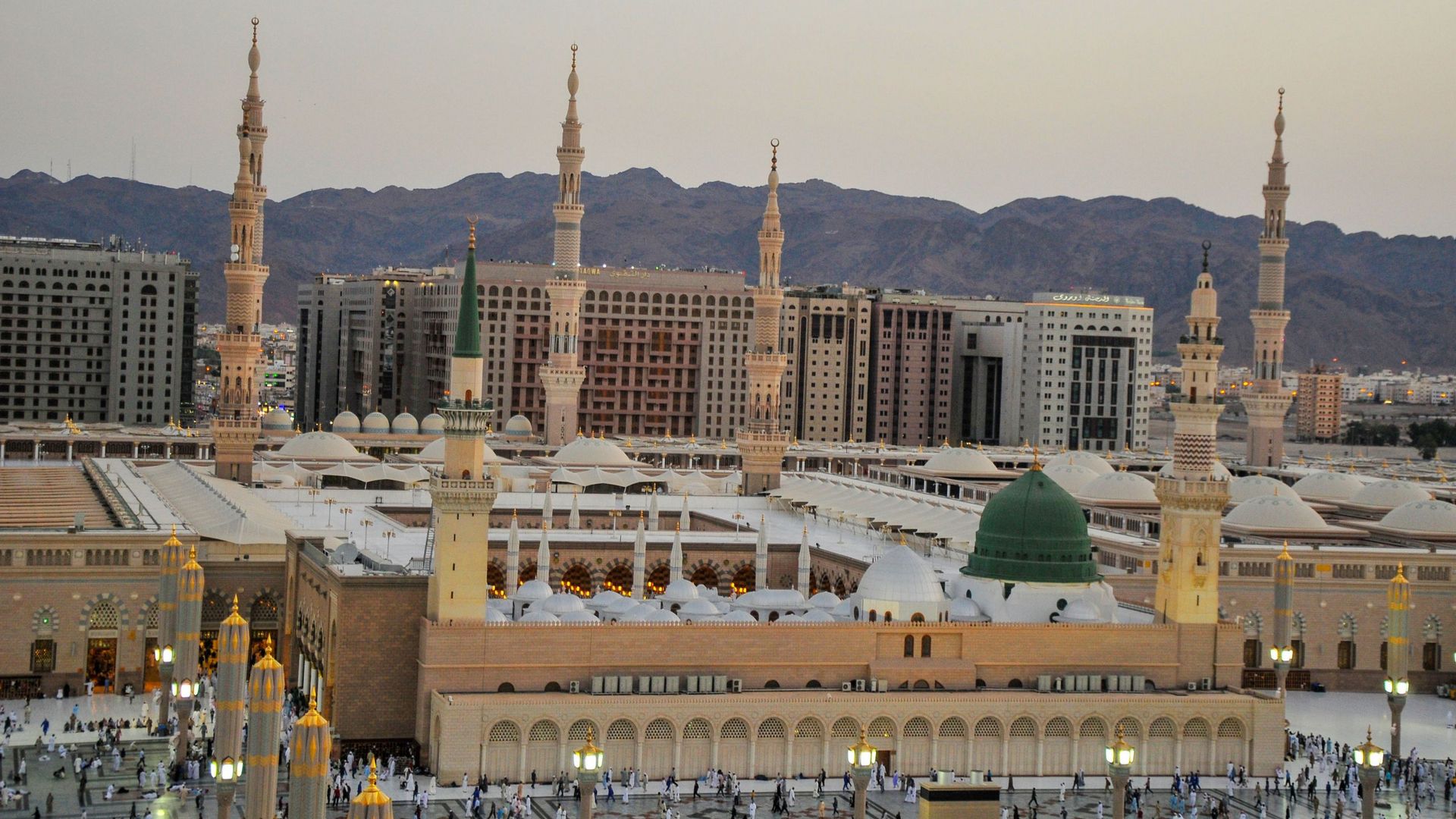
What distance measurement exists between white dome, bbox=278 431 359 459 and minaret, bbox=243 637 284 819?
2213 inches

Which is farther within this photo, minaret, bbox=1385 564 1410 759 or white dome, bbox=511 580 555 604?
white dome, bbox=511 580 555 604

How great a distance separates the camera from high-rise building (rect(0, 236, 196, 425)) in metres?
132

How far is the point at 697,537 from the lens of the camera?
209 feet

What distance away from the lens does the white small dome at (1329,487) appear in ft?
265

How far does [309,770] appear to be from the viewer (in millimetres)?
31000

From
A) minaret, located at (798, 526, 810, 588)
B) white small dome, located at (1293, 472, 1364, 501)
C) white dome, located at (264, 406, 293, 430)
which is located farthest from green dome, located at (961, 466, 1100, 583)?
white dome, located at (264, 406, 293, 430)

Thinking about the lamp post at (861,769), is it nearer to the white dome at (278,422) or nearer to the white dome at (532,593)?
the white dome at (532,593)

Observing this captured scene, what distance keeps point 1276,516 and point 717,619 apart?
2811 centimetres

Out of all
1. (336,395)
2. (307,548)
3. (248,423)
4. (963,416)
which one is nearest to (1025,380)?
(963,416)

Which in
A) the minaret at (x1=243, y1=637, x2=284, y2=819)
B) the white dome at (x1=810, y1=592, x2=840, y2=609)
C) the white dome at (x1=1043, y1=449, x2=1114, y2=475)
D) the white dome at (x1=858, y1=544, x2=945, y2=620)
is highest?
the white dome at (x1=1043, y1=449, x2=1114, y2=475)

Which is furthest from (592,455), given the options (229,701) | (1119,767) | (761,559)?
(1119,767)

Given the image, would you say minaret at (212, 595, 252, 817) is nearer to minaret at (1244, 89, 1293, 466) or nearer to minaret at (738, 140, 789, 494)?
minaret at (738, 140, 789, 494)

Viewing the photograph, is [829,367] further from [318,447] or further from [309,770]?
[309,770]

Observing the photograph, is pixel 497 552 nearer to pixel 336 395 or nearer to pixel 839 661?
pixel 839 661
